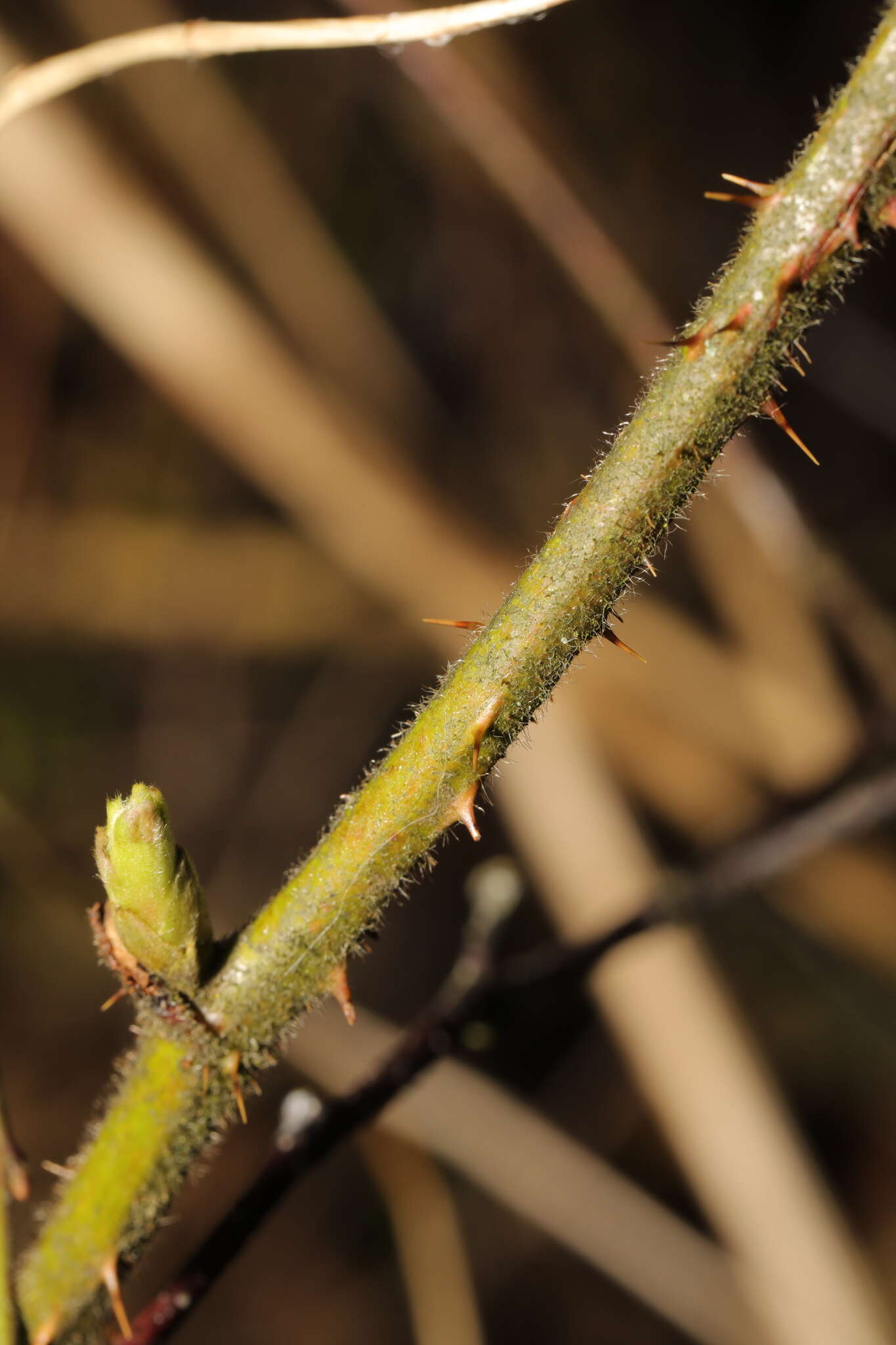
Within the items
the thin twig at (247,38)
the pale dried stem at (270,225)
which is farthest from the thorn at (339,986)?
the pale dried stem at (270,225)

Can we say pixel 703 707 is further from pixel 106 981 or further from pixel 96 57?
pixel 96 57

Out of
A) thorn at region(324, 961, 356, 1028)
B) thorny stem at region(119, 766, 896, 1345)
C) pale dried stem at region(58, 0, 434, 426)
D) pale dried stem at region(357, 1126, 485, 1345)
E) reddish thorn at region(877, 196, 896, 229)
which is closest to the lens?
reddish thorn at region(877, 196, 896, 229)

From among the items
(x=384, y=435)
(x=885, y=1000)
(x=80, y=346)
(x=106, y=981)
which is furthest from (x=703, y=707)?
(x=80, y=346)

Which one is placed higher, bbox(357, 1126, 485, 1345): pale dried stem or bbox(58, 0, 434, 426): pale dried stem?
bbox(58, 0, 434, 426): pale dried stem

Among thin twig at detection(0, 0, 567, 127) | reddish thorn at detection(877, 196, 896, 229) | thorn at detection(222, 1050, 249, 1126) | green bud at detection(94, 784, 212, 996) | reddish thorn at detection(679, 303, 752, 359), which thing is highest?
thin twig at detection(0, 0, 567, 127)

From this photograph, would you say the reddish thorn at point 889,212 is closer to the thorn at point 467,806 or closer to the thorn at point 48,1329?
the thorn at point 467,806

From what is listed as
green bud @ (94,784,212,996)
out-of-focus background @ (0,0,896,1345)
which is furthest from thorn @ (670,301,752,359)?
out-of-focus background @ (0,0,896,1345)

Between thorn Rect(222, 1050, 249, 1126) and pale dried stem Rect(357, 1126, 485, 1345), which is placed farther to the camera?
pale dried stem Rect(357, 1126, 485, 1345)

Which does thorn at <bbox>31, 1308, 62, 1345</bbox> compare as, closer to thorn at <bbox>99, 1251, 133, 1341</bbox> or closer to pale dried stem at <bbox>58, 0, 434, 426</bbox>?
thorn at <bbox>99, 1251, 133, 1341</bbox>
